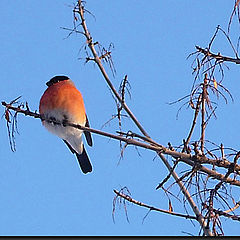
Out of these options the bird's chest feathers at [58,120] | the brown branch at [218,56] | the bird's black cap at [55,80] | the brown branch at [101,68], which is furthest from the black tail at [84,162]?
the brown branch at [218,56]

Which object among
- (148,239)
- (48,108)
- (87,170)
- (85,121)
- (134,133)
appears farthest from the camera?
(87,170)

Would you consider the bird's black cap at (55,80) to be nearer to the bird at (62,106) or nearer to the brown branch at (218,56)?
the bird at (62,106)

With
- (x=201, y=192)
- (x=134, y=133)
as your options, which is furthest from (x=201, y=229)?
(x=134, y=133)

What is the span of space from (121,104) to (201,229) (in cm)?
87

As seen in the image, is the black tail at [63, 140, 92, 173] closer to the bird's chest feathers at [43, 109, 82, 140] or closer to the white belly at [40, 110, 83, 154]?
the white belly at [40, 110, 83, 154]

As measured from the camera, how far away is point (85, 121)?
5363mm

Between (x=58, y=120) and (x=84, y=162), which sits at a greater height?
(x=84, y=162)

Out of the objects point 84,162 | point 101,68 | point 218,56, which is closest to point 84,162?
point 84,162

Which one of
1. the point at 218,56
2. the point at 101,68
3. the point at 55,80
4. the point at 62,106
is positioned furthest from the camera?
the point at 55,80

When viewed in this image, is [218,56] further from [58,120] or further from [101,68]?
[58,120]

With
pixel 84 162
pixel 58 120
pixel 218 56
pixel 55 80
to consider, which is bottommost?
pixel 218 56

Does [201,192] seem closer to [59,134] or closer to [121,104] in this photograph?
[121,104]

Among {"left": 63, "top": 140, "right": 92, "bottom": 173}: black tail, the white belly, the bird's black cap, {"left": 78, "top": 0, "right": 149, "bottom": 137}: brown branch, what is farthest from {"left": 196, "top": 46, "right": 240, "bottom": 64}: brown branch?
{"left": 63, "top": 140, "right": 92, "bottom": 173}: black tail

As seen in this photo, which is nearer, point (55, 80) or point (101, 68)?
point (101, 68)
